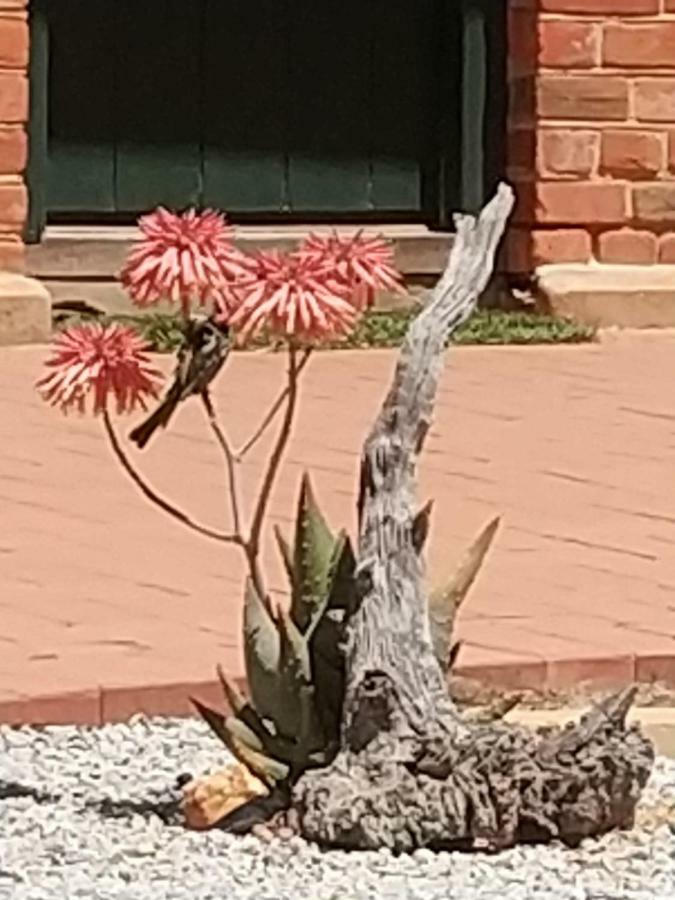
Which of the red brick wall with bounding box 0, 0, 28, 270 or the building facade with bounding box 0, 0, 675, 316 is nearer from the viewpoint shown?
the red brick wall with bounding box 0, 0, 28, 270

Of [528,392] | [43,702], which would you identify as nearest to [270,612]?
[43,702]

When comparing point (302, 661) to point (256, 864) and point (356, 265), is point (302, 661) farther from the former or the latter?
point (356, 265)

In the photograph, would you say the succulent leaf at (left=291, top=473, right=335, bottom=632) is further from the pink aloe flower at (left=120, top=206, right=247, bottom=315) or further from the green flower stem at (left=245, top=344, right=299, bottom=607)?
the pink aloe flower at (left=120, top=206, right=247, bottom=315)

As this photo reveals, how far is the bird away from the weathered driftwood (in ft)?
0.82

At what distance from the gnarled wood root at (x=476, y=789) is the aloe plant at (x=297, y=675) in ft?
0.24

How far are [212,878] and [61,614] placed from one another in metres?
1.95

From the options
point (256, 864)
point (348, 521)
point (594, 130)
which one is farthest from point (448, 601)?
point (594, 130)

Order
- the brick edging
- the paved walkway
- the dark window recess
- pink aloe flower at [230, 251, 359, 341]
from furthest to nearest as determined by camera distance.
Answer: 1. the dark window recess
2. the paved walkway
3. the brick edging
4. pink aloe flower at [230, 251, 359, 341]

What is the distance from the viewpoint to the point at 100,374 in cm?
411

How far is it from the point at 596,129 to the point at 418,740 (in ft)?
23.2

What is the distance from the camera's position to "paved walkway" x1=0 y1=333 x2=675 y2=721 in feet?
17.7

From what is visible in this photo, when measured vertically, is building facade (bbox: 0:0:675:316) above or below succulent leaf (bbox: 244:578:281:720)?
above

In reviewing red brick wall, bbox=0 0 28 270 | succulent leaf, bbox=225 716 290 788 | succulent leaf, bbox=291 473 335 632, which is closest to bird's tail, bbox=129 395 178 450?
succulent leaf, bbox=291 473 335 632

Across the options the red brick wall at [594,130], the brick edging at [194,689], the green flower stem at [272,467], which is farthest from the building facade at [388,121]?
the green flower stem at [272,467]
